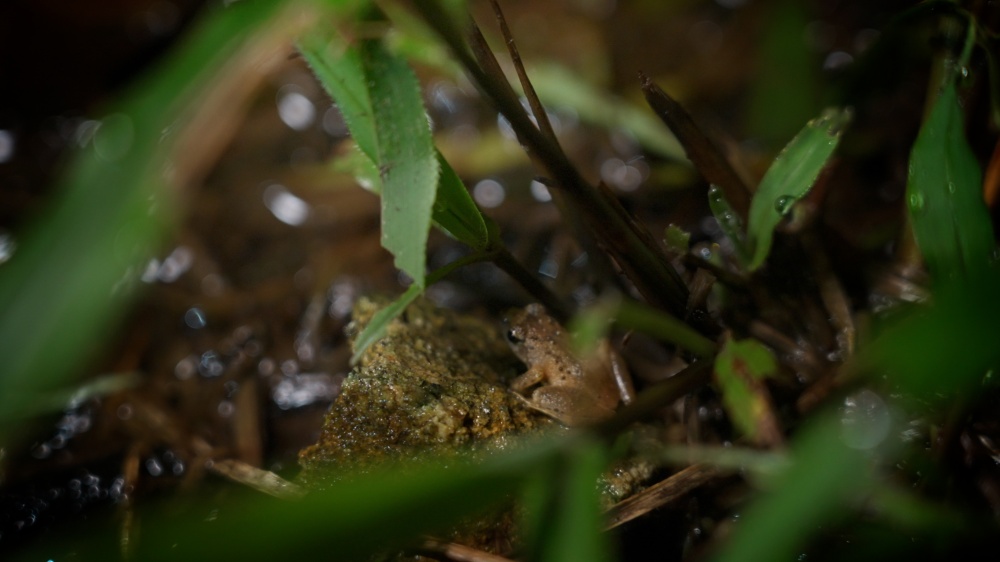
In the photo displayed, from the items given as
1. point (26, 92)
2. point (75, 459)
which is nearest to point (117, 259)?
point (75, 459)

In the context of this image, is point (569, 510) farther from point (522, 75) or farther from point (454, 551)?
point (522, 75)

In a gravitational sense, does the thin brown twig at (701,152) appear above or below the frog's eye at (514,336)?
above

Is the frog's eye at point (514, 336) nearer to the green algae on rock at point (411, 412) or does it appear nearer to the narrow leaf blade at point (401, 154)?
the green algae on rock at point (411, 412)

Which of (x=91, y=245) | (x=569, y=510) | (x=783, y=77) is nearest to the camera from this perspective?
(x=91, y=245)

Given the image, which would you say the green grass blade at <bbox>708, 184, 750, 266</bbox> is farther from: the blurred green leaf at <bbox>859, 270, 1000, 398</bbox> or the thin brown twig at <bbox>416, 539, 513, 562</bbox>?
the thin brown twig at <bbox>416, 539, 513, 562</bbox>

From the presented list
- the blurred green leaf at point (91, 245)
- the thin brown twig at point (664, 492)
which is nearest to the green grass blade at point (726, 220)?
the thin brown twig at point (664, 492)

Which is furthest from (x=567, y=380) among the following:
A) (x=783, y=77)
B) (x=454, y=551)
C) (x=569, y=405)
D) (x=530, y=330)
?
(x=783, y=77)
